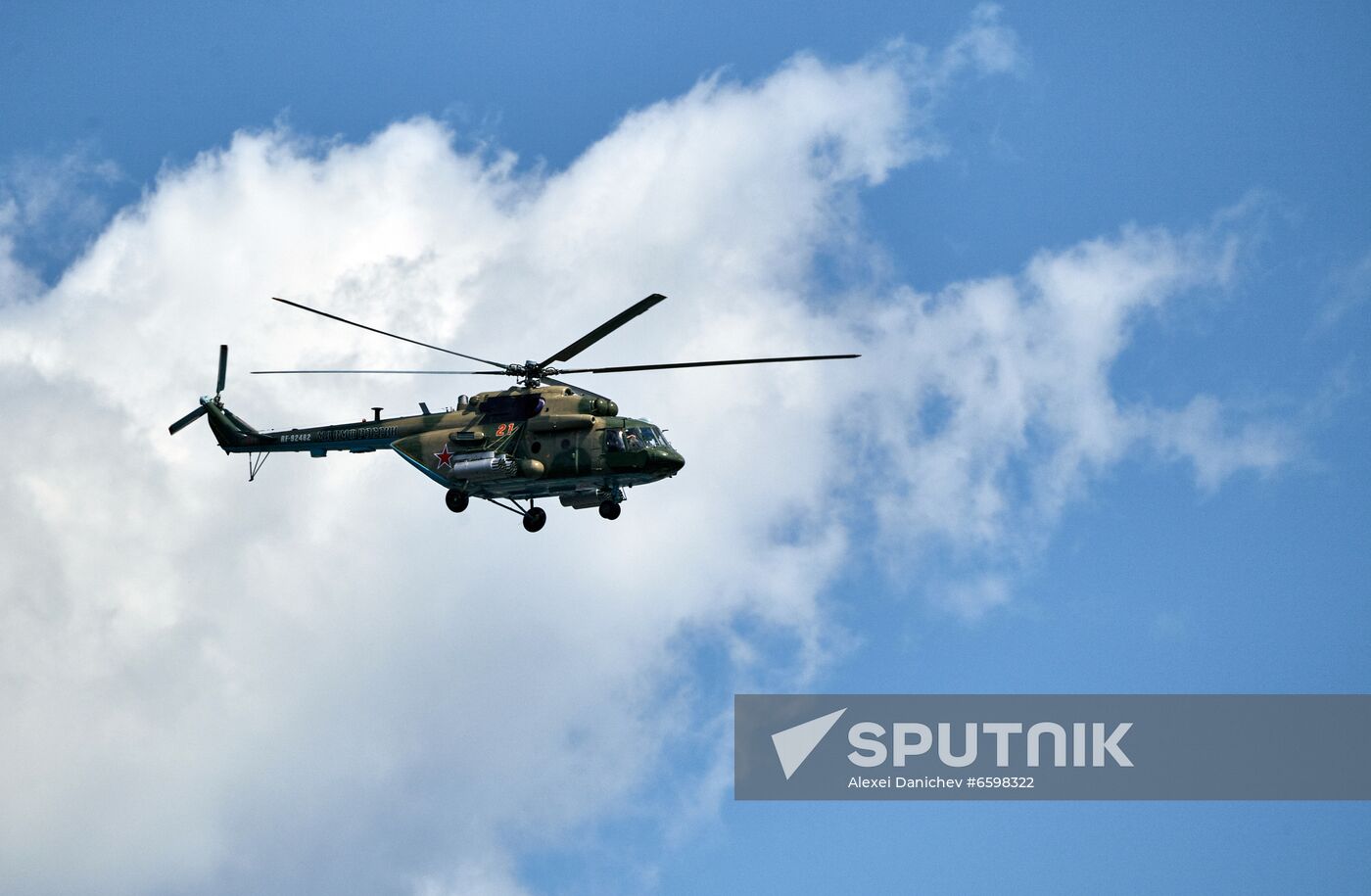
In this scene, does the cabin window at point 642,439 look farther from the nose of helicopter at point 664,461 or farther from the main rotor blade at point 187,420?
the main rotor blade at point 187,420

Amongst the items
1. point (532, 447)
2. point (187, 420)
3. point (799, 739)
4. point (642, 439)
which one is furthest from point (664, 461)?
point (187, 420)

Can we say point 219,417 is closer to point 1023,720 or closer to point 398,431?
point 398,431

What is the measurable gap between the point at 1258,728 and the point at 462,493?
95.9 ft

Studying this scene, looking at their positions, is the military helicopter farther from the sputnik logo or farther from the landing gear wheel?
the sputnik logo

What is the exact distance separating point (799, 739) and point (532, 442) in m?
14.6

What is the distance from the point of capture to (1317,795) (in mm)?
64125

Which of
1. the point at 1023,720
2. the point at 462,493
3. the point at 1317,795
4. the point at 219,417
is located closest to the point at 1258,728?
the point at 1317,795

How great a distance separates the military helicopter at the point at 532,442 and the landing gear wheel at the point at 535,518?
0.04m

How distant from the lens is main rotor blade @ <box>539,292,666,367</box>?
198 feet

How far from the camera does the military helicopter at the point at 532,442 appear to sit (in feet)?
211

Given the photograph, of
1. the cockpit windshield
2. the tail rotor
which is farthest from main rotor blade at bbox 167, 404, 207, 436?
the cockpit windshield

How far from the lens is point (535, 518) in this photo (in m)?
67.2

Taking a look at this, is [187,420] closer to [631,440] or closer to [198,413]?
[198,413]

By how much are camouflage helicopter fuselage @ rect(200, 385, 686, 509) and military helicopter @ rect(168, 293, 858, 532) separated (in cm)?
3
